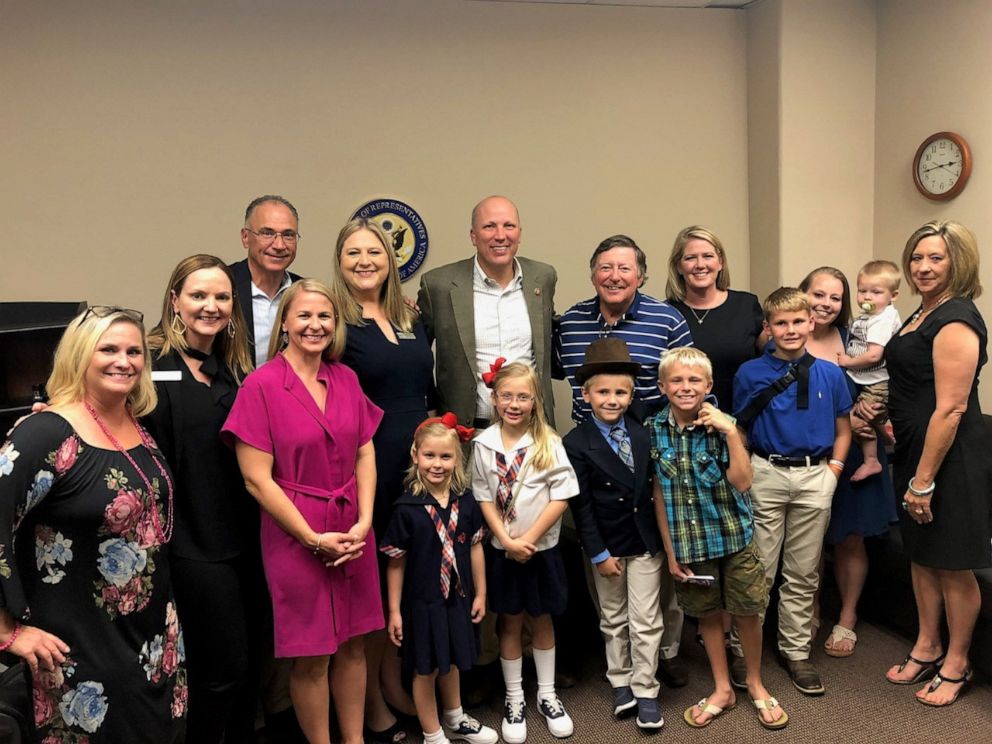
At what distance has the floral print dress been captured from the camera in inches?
64.6

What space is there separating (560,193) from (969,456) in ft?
8.46

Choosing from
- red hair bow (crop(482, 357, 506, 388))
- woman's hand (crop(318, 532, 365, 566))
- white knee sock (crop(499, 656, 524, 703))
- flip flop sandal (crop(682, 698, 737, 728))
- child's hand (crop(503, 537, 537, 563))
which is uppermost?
red hair bow (crop(482, 357, 506, 388))

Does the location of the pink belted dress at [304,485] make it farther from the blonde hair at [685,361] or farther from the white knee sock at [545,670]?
the blonde hair at [685,361]

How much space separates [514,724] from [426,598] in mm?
625

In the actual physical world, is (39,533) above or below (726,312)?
below

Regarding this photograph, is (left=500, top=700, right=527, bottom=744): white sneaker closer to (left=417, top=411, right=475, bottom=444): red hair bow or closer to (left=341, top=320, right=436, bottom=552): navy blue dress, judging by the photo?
(left=341, top=320, right=436, bottom=552): navy blue dress

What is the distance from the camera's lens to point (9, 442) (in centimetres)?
165

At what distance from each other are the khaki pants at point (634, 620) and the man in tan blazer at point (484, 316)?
25.6 inches

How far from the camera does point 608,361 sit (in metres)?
2.61

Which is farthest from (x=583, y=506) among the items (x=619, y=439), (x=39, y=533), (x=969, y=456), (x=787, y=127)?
(x=787, y=127)

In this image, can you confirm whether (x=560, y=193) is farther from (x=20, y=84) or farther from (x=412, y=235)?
A: (x=20, y=84)

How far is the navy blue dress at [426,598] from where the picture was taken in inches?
98.3

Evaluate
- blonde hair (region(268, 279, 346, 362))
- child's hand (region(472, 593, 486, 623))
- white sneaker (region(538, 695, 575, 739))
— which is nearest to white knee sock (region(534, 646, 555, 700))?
white sneaker (region(538, 695, 575, 739))

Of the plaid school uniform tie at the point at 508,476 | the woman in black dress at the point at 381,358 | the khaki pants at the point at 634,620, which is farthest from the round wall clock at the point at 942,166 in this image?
the woman in black dress at the point at 381,358
